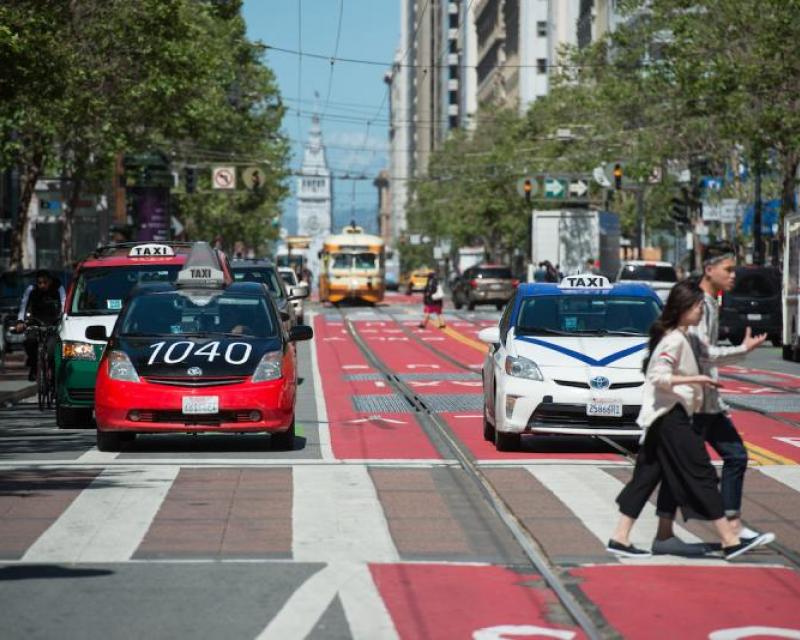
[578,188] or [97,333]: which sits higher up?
[578,188]

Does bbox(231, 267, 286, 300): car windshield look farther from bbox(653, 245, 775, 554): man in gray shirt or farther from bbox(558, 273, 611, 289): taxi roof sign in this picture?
bbox(653, 245, 775, 554): man in gray shirt

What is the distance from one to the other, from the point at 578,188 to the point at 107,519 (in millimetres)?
71931

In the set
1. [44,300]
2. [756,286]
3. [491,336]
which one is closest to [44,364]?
[44,300]

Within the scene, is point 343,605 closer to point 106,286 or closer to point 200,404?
point 200,404

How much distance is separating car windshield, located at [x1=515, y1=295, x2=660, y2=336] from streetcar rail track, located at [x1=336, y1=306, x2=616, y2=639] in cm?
143

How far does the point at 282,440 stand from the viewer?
1802cm

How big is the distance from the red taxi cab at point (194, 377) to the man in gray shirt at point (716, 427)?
6754 millimetres

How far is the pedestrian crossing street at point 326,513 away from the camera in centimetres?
1122

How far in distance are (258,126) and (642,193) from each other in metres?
18.9

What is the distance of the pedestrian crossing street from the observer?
11.2 metres

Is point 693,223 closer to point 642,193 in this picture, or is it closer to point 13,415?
point 642,193

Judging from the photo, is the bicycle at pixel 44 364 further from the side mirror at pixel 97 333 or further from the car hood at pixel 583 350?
the car hood at pixel 583 350

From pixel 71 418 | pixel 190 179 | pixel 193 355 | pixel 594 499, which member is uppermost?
pixel 190 179

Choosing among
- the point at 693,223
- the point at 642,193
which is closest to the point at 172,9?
the point at 693,223
